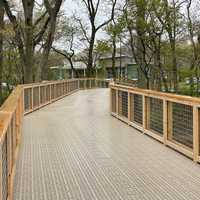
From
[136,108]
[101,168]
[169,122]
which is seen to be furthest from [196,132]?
[136,108]

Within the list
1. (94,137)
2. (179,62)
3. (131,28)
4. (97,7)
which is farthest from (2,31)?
(179,62)

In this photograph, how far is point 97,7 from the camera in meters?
39.0

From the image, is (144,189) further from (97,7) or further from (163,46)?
Result: (97,7)

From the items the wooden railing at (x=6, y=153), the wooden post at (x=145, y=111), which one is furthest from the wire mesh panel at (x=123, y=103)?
the wooden railing at (x=6, y=153)

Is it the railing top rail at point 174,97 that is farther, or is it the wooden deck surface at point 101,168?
the railing top rail at point 174,97

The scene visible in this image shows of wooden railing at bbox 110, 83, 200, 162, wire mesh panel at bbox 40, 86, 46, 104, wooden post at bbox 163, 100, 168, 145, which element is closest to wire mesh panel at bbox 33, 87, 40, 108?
wire mesh panel at bbox 40, 86, 46, 104

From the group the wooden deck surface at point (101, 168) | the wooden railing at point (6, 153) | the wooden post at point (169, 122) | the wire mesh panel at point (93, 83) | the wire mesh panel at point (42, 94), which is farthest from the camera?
the wire mesh panel at point (93, 83)

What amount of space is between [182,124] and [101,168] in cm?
170

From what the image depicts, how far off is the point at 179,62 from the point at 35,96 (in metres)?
26.6

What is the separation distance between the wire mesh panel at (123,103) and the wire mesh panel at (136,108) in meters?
0.67

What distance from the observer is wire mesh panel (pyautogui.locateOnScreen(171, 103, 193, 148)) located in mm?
6723

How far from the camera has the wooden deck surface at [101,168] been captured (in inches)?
191

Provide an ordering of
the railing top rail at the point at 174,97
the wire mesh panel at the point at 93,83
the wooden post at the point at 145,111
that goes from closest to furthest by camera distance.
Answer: the railing top rail at the point at 174,97, the wooden post at the point at 145,111, the wire mesh panel at the point at 93,83

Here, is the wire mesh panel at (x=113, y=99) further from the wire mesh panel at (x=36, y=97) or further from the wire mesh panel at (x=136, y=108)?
the wire mesh panel at (x=36, y=97)
